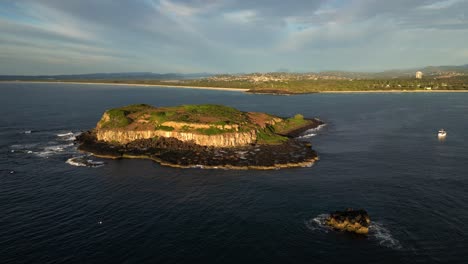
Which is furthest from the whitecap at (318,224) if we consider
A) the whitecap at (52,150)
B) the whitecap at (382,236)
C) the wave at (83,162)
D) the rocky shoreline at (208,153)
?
the whitecap at (52,150)

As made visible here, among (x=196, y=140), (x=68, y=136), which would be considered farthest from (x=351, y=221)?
(x=68, y=136)

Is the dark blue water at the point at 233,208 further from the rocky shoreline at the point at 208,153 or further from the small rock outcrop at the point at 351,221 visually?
the rocky shoreline at the point at 208,153

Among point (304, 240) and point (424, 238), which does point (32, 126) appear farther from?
point (424, 238)

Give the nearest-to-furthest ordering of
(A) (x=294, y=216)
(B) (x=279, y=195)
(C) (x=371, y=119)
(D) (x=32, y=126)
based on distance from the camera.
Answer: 1. (A) (x=294, y=216)
2. (B) (x=279, y=195)
3. (D) (x=32, y=126)
4. (C) (x=371, y=119)

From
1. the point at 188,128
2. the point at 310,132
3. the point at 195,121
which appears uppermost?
the point at 195,121

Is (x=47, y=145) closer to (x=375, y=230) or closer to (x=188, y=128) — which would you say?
(x=188, y=128)

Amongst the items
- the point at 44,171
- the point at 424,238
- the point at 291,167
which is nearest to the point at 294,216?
the point at 424,238

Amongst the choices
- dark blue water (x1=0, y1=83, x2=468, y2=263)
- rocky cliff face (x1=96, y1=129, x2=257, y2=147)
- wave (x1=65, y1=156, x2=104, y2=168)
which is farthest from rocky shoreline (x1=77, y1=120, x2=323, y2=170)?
wave (x1=65, y1=156, x2=104, y2=168)
